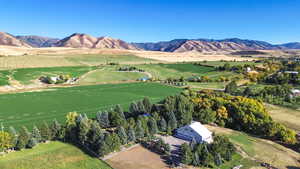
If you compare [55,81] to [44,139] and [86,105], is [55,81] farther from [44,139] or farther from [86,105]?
[44,139]

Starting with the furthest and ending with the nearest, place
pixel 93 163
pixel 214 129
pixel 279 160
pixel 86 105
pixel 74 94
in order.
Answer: pixel 74 94
pixel 86 105
pixel 214 129
pixel 279 160
pixel 93 163

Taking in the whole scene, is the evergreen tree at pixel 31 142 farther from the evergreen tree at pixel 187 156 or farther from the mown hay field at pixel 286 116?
the mown hay field at pixel 286 116

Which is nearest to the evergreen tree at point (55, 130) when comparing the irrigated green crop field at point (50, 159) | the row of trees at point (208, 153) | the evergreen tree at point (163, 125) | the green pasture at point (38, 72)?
the irrigated green crop field at point (50, 159)

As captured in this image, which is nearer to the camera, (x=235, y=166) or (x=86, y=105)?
(x=235, y=166)

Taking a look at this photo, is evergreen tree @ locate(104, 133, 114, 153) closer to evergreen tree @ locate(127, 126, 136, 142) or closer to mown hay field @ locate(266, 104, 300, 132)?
evergreen tree @ locate(127, 126, 136, 142)

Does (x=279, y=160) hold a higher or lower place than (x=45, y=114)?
lower

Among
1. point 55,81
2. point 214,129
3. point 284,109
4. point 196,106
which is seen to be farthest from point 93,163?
point 55,81
